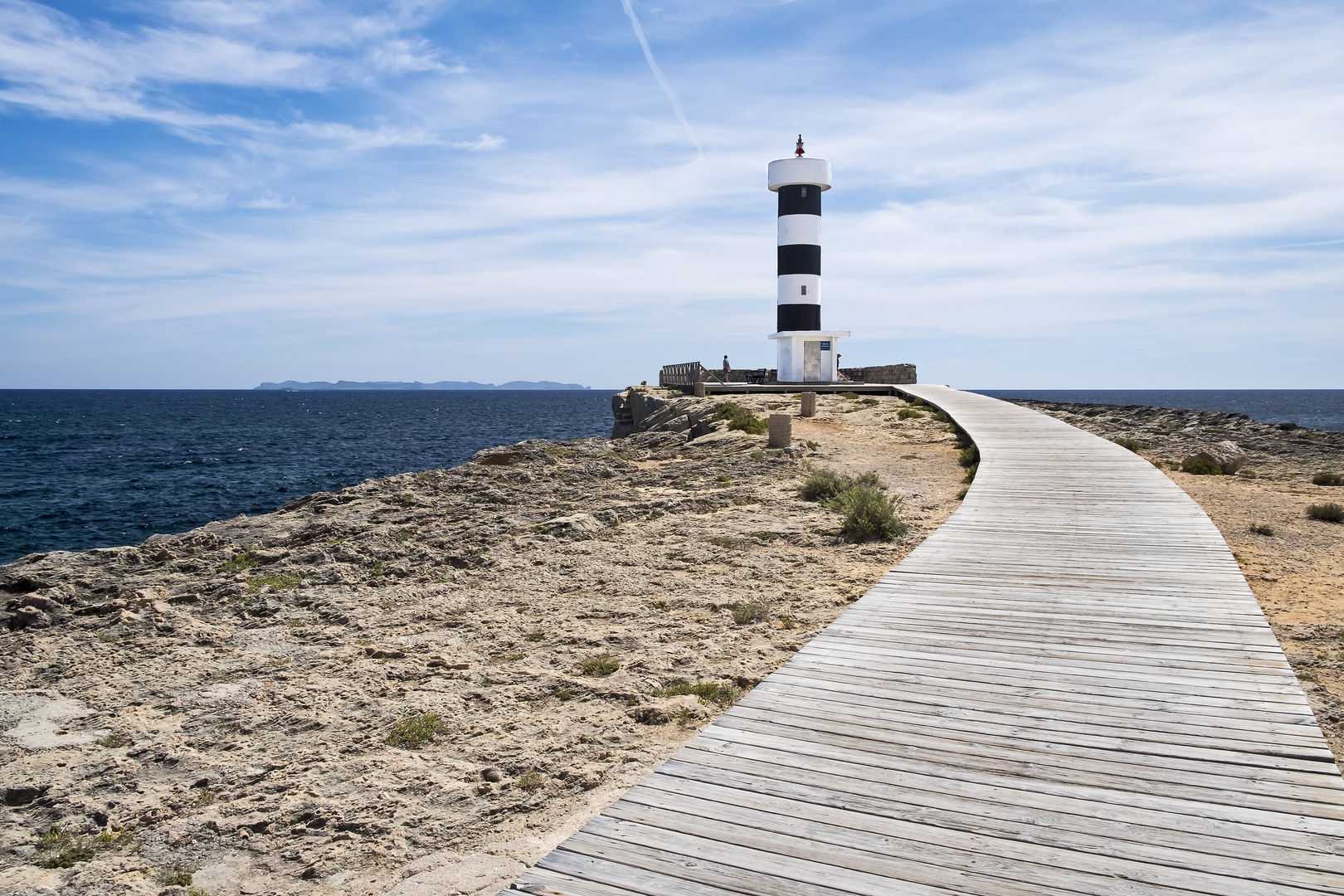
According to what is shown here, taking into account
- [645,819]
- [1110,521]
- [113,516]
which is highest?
[1110,521]

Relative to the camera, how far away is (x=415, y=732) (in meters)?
6.13

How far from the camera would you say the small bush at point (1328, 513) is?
478 inches

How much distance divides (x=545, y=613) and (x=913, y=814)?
17.7 feet

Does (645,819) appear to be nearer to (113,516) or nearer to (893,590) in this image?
(893,590)

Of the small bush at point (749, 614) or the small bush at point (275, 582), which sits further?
the small bush at point (275, 582)

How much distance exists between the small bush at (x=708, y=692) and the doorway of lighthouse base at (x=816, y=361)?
1286 inches

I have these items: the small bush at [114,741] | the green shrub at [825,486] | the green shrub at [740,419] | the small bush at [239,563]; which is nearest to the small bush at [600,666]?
the small bush at [114,741]

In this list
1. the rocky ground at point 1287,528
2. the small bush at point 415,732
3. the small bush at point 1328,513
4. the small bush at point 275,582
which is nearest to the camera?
the small bush at point 415,732

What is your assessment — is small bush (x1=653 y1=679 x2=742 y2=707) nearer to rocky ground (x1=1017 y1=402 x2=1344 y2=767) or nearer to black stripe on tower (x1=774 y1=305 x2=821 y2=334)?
rocky ground (x1=1017 y1=402 x2=1344 y2=767)

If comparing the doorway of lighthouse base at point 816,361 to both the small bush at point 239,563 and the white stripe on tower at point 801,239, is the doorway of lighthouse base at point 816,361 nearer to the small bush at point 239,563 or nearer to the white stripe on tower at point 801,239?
the white stripe on tower at point 801,239

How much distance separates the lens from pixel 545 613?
28.4 feet

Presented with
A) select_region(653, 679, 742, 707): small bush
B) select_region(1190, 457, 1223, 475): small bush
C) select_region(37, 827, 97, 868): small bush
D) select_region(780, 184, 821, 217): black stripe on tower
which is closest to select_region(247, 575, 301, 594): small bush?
select_region(37, 827, 97, 868): small bush

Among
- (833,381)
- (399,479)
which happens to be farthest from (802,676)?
(833,381)

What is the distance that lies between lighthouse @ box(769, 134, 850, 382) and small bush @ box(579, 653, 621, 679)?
3146 centimetres
